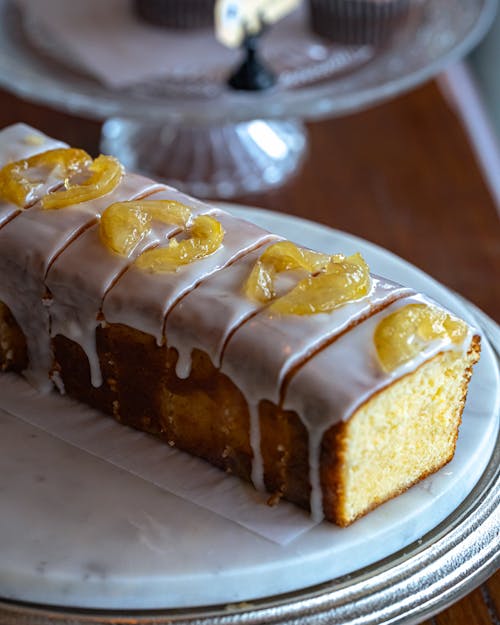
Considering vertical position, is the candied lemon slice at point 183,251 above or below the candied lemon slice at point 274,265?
below

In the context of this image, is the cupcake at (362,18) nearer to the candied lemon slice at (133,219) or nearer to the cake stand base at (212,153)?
the cake stand base at (212,153)

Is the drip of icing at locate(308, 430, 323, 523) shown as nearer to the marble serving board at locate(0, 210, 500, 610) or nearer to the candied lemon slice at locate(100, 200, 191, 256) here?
the marble serving board at locate(0, 210, 500, 610)

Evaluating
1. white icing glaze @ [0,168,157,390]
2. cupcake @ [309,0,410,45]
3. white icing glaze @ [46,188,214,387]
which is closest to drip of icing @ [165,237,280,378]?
white icing glaze @ [46,188,214,387]

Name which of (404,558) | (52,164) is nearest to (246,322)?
(404,558)

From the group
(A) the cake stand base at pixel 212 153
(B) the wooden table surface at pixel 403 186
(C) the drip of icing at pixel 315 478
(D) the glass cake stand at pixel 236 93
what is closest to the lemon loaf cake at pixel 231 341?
(C) the drip of icing at pixel 315 478

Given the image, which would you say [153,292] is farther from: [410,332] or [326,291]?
[410,332]

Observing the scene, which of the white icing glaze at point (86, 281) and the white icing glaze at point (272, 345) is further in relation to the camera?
the white icing glaze at point (86, 281)
